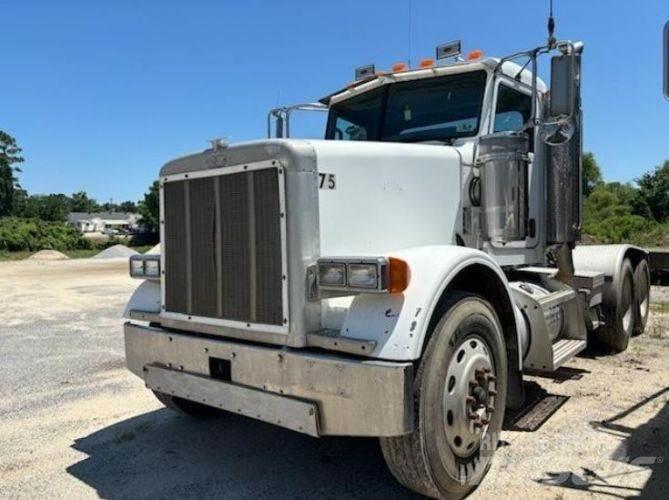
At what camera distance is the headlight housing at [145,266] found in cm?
401

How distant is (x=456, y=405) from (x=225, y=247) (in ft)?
5.08

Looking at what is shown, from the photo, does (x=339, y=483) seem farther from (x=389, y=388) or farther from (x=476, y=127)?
(x=476, y=127)

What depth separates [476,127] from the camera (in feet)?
14.9

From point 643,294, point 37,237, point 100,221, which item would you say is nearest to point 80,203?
point 100,221

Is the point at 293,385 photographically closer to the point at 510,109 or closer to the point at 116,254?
the point at 510,109

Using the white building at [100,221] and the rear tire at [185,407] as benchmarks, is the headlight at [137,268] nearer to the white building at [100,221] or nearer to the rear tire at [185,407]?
the rear tire at [185,407]

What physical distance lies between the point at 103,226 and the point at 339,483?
124 meters

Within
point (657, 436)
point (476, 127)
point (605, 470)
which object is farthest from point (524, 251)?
point (605, 470)

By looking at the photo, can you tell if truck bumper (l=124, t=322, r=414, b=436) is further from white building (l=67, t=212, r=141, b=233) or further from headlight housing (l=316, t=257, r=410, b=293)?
white building (l=67, t=212, r=141, b=233)

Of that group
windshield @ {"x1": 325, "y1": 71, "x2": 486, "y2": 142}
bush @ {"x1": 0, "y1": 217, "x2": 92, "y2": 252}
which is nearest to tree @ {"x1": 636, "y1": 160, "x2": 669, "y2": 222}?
windshield @ {"x1": 325, "y1": 71, "x2": 486, "y2": 142}

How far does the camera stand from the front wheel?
9.80 ft

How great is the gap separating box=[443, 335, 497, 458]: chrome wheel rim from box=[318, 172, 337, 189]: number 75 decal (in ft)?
3.72

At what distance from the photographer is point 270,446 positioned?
163 inches

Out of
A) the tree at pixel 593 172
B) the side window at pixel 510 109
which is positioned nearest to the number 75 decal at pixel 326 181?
the side window at pixel 510 109
